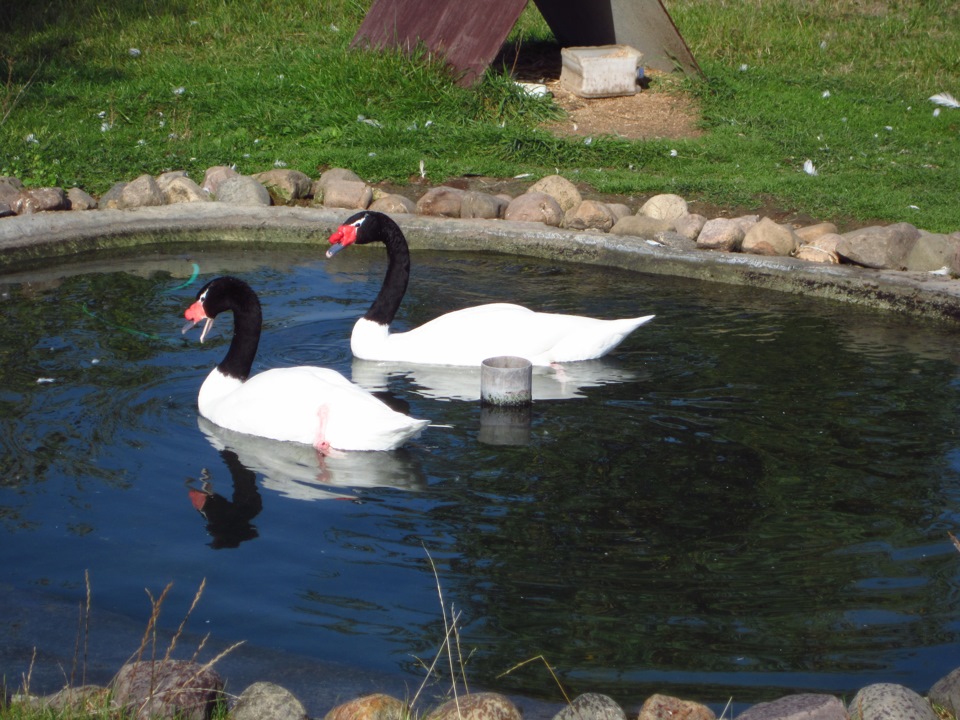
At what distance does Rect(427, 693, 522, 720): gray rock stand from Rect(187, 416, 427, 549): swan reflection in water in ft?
6.00

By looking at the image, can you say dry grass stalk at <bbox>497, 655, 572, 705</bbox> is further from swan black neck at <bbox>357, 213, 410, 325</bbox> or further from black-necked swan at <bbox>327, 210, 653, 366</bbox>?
swan black neck at <bbox>357, 213, 410, 325</bbox>

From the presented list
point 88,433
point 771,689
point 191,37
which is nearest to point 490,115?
point 191,37

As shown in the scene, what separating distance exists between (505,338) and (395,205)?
142 inches

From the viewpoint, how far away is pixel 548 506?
533cm

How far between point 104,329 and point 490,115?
6533 mm

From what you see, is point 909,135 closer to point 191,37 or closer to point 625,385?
point 625,385

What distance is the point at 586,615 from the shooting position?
172 inches

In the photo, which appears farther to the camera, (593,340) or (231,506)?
(593,340)

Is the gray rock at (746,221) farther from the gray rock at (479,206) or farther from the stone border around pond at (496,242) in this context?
the gray rock at (479,206)

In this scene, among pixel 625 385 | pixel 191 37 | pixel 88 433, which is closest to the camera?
pixel 88 433

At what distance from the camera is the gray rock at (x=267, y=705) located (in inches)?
134

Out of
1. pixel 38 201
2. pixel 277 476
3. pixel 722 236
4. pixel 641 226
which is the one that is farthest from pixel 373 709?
pixel 38 201

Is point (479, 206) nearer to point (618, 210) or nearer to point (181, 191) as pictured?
point (618, 210)

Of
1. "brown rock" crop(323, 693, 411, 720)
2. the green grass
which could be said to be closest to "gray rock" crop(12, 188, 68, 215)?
the green grass
